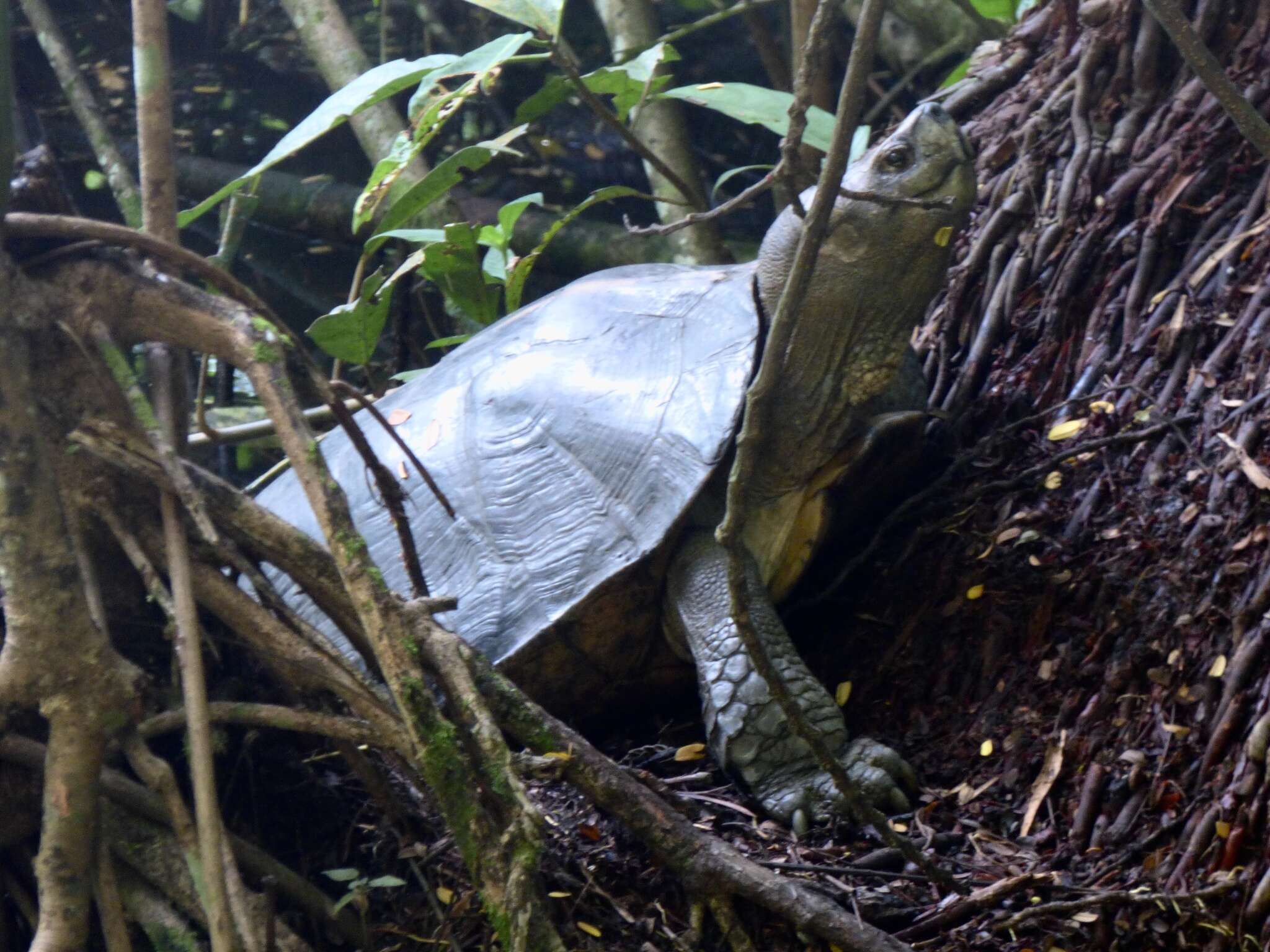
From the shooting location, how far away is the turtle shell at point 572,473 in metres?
2.50

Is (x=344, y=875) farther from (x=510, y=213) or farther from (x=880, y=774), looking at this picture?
(x=510, y=213)

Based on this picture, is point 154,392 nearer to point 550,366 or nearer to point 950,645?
point 550,366

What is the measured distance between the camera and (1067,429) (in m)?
2.65

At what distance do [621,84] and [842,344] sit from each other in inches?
39.4

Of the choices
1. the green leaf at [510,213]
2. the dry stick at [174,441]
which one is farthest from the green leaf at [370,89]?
the green leaf at [510,213]

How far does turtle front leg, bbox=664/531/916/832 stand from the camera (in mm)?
2189

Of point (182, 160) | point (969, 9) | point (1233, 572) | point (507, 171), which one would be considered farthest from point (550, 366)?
point (182, 160)

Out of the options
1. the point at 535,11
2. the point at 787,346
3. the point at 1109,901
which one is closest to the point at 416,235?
the point at 535,11

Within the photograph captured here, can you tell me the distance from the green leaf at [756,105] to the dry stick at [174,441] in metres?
1.32

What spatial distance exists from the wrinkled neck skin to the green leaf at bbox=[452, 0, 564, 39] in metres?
0.69

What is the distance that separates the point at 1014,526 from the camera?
2539 mm

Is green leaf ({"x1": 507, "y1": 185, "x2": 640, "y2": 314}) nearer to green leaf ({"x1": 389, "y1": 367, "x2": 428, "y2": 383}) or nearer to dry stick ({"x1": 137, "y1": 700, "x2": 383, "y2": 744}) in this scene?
green leaf ({"x1": 389, "y1": 367, "x2": 428, "y2": 383})

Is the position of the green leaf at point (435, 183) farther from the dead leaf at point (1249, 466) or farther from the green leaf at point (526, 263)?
the dead leaf at point (1249, 466)

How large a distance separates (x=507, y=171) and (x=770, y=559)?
3.85 metres
